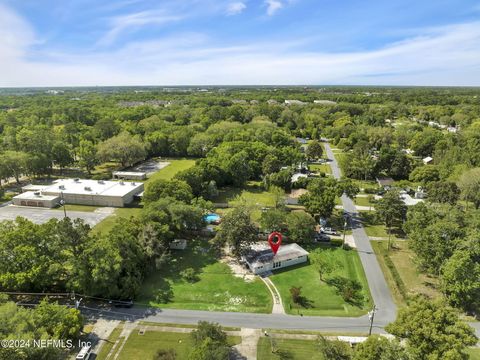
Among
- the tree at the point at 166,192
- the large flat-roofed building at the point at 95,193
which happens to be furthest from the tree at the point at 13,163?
the tree at the point at 166,192

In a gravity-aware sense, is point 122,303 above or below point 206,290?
above

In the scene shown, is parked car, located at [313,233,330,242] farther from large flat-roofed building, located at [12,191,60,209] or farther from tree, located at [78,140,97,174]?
tree, located at [78,140,97,174]

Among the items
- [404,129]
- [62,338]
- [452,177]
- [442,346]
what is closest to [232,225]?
[62,338]

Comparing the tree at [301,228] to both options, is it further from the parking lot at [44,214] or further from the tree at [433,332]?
the parking lot at [44,214]

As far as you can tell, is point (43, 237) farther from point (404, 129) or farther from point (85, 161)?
point (404, 129)

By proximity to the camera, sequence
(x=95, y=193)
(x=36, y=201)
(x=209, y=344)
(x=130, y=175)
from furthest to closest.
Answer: (x=130, y=175), (x=95, y=193), (x=36, y=201), (x=209, y=344)

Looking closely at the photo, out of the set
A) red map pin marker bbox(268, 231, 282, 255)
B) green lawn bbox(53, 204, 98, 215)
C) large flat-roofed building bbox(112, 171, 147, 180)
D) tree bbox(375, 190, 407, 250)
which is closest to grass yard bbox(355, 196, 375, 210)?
tree bbox(375, 190, 407, 250)

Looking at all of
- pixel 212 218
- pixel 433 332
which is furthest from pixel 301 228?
pixel 433 332

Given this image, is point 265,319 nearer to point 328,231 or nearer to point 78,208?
point 328,231
